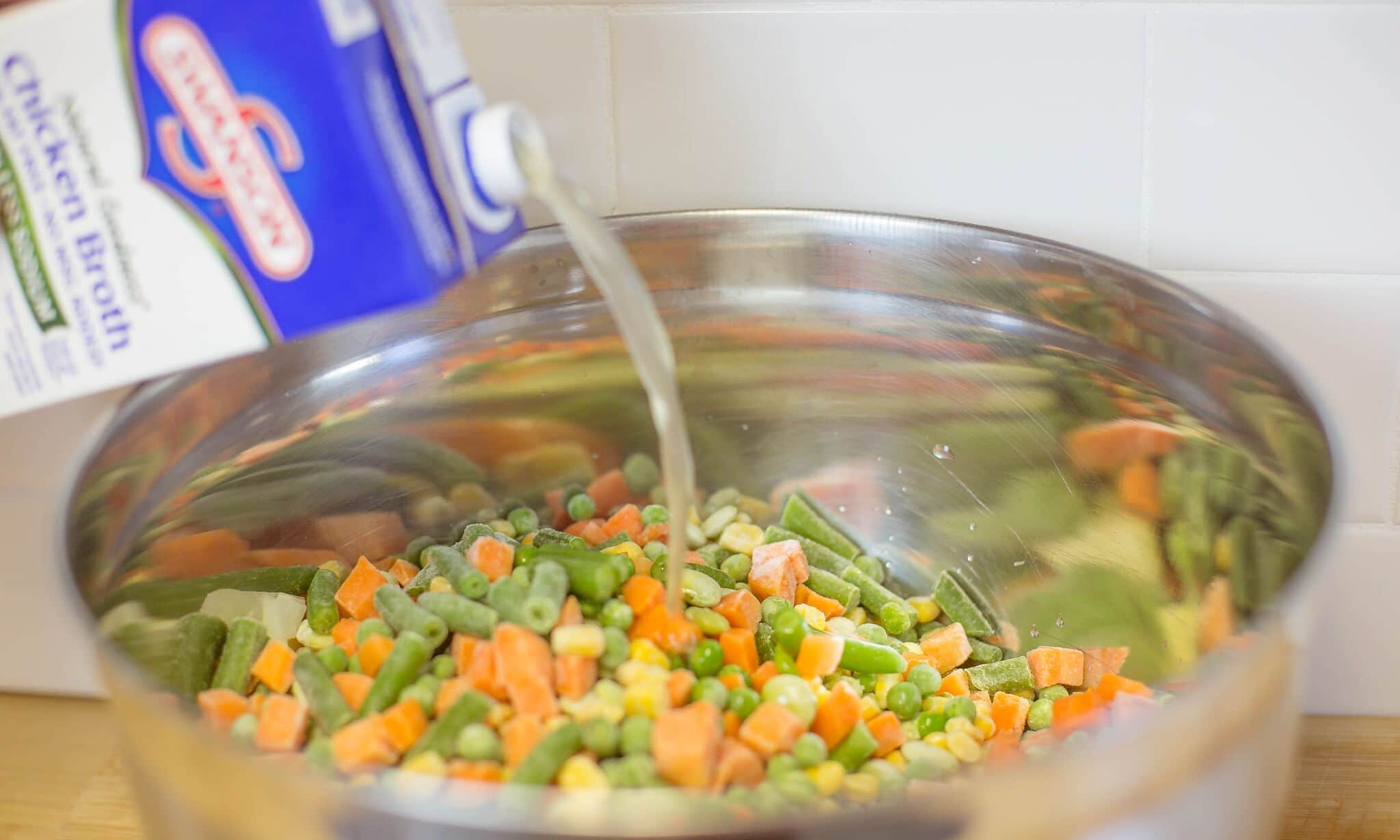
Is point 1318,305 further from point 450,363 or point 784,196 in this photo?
point 450,363

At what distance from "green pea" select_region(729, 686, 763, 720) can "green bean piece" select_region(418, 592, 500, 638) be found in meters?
0.17

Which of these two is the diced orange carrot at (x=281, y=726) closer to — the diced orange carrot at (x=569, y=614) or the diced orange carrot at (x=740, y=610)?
the diced orange carrot at (x=569, y=614)

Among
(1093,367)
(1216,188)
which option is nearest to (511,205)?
(1093,367)

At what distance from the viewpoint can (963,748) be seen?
2.77 ft

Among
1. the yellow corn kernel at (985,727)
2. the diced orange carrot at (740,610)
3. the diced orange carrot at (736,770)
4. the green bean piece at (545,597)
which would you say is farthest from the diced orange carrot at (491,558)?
the yellow corn kernel at (985,727)

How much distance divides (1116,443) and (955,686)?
22 cm

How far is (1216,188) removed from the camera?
949mm

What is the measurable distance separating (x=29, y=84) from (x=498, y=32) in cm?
40

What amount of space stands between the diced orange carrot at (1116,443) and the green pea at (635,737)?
0.39 meters

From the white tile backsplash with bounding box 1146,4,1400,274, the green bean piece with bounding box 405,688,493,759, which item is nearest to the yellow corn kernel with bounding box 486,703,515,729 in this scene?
the green bean piece with bounding box 405,688,493,759

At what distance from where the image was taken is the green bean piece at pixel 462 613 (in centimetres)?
82

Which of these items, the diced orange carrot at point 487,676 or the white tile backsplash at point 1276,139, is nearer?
the diced orange carrot at point 487,676

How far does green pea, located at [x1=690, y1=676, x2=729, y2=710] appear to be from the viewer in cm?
78

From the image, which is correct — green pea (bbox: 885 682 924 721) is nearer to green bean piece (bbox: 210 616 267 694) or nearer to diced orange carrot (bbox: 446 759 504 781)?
diced orange carrot (bbox: 446 759 504 781)
